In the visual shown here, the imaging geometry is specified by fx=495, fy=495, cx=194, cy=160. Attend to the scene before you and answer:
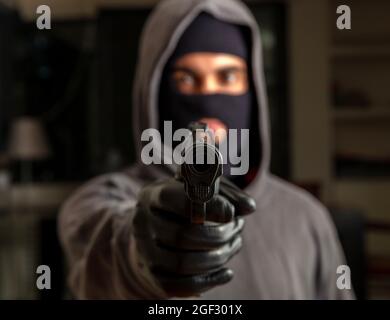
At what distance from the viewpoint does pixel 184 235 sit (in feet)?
0.95

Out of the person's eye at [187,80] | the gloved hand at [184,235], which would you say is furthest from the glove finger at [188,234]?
the person's eye at [187,80]

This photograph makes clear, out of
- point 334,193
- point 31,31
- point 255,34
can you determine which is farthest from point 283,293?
point 31,31

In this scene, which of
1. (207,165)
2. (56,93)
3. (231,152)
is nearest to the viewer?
(207,165)

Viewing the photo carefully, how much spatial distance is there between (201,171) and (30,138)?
0.26 meters

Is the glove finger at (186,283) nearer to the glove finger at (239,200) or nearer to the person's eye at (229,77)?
the glove finger at (239,200)

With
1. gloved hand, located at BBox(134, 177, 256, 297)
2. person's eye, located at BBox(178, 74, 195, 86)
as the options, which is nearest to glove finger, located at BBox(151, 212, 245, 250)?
gloved hand, located at BBox(134, 177, 256, 297)

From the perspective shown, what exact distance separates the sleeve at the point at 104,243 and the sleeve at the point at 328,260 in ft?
0.49

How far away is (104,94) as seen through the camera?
436 mm

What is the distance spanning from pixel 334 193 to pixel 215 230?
0.18 meters

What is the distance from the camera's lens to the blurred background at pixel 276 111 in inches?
15.9

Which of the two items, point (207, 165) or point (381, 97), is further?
point (381, 97)

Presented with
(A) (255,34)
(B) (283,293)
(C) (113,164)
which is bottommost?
(B) (283,293)

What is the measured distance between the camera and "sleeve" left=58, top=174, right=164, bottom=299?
13.6 inches

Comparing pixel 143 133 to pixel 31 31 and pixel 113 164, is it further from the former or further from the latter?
pixel 31 31
